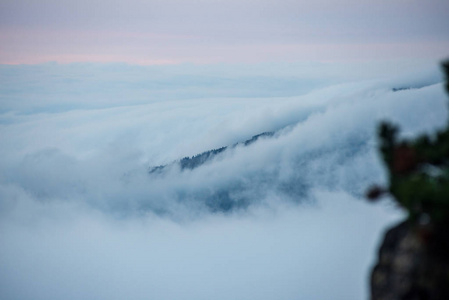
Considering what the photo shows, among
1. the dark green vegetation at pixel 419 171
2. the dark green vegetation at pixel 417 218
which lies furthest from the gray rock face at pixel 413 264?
the dark green vegetation at pixel 419 171

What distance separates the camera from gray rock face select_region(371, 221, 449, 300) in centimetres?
1204

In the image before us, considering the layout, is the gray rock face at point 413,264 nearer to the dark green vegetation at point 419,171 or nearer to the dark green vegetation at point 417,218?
the dark green vegetation at point 417,218

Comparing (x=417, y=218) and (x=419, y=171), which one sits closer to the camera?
(x=417, y=218)

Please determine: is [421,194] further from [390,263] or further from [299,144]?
[299,144]

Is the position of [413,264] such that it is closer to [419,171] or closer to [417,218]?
[417,218]

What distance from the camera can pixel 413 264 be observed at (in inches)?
516

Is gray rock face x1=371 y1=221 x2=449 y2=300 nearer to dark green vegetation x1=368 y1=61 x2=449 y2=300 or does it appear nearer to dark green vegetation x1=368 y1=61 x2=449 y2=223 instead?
dark green vegetation x1=368 y1=61 x2=449 y2=300

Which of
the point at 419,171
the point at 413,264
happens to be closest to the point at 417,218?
the point at 419,171

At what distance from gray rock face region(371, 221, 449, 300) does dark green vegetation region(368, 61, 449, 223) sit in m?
0.72

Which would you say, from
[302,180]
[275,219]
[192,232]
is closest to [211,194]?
[192,232]

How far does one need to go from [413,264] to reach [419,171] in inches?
126

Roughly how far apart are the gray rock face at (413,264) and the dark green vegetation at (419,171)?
722mm

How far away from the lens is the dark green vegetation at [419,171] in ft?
36.8

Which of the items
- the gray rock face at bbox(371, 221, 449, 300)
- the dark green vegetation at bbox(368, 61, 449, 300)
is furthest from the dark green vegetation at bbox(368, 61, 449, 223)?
the gray rock face at bbox(371, 221, 449, 300)
